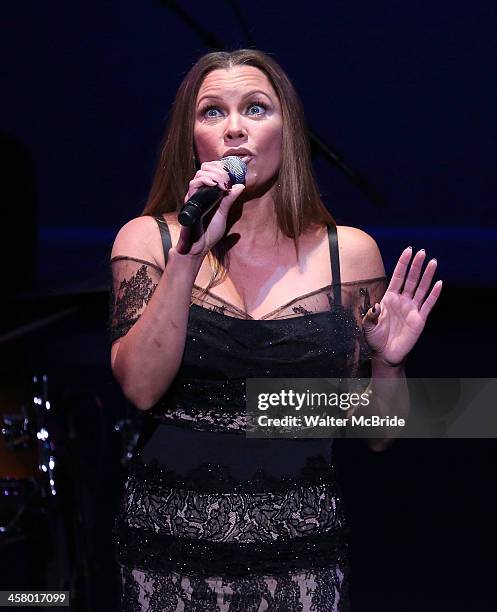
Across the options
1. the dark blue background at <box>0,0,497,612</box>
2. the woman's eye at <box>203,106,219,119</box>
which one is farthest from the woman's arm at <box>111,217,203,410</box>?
the dark blue background at <box>0,0,497,612</box>

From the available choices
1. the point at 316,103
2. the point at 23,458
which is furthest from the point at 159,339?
the point at 316,103

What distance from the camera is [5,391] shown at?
105 inches

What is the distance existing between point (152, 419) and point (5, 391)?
98 centimetres

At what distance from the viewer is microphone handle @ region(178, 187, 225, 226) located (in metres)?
1.47

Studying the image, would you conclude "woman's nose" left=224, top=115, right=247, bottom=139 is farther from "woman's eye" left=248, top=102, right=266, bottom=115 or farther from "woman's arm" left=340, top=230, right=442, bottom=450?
"woman's arm" left=340, top=230, right=442, bottom=450

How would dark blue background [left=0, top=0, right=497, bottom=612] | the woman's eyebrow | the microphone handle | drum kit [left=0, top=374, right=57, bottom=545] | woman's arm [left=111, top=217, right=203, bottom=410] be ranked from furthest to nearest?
1. dark blue background [left=0, top=0, right=497, bottom=612]
2. drum kit [left=0, top=374, right=57, bottom=545]
3. the woman's eyebrow
4. woman's arm [left=111, top=217, right=203, bottom=410]
5. the microphone handle

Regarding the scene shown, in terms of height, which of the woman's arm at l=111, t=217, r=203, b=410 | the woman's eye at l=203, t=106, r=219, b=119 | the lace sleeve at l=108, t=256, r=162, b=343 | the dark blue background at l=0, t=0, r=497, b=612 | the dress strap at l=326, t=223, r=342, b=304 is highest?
the dark blue background at l=0, t=0, r=497, b=612

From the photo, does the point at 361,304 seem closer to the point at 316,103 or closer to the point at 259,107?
the point at 259,107

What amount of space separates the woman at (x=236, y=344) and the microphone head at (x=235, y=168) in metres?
0.04

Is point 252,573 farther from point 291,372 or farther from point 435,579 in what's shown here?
point 435,579

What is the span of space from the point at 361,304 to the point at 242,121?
14.7 inches

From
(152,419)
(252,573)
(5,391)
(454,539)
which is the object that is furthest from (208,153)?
(454,539)

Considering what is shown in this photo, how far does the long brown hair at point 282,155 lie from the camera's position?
1896 mm

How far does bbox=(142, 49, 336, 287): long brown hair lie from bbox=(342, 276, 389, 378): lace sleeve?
124 mm
